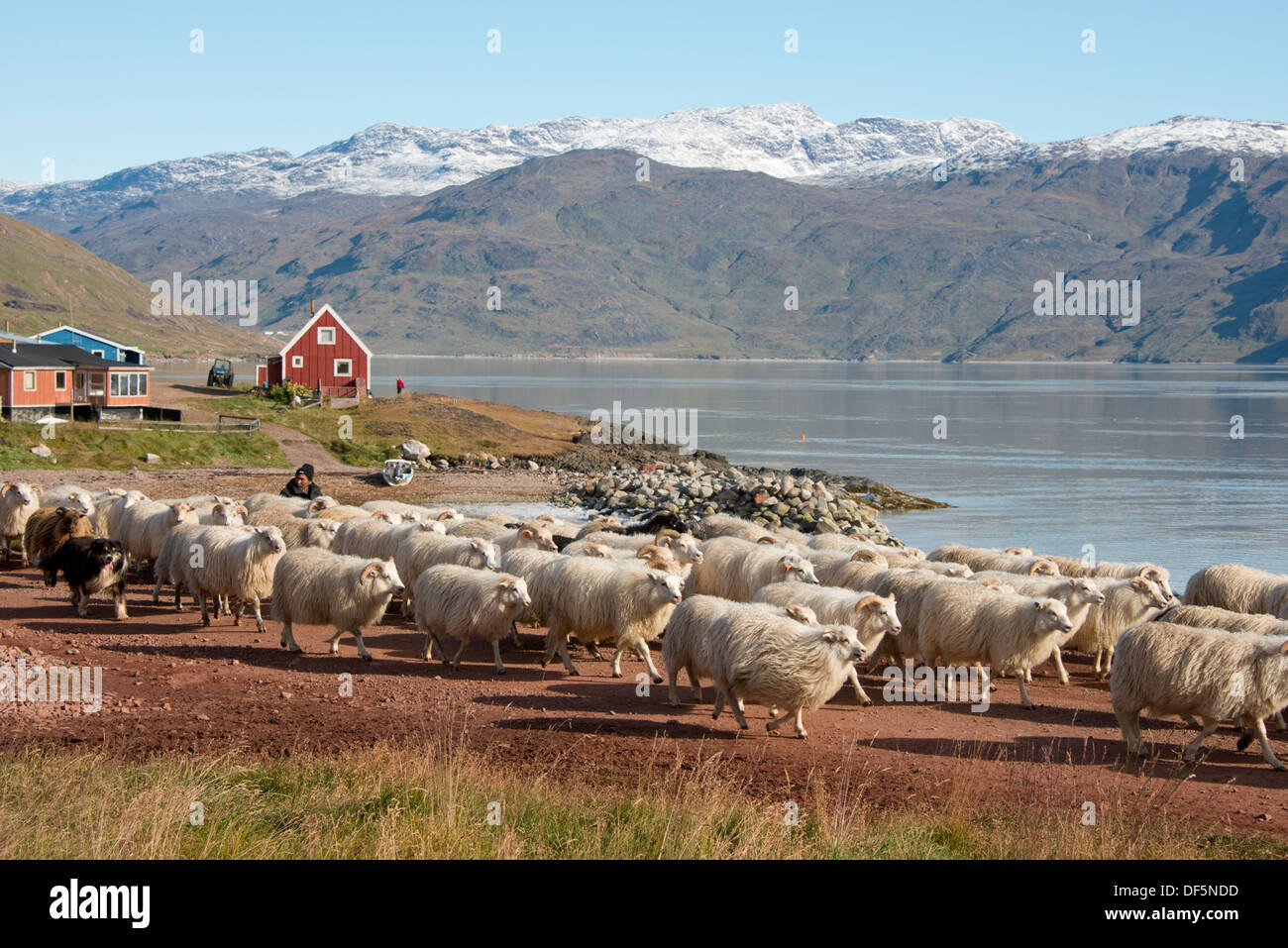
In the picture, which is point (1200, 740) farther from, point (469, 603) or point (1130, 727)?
point (469, 603)

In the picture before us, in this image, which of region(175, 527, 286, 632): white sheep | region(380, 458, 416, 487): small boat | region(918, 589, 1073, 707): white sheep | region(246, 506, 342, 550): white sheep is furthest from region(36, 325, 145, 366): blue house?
region(918, 589, 1073, 707): white sheep

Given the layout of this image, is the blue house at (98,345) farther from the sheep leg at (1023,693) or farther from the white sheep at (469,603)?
the sheep leg at (1023,693)

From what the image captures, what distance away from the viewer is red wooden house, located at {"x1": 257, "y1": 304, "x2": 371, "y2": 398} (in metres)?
68.8

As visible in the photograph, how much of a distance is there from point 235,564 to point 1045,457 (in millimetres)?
63479

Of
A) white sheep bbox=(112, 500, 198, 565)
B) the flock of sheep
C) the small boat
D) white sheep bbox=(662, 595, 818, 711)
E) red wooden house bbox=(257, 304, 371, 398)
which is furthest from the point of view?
red wooden house bbox=(257, 304, 371, 398)

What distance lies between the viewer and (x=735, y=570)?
→ 18594 mm

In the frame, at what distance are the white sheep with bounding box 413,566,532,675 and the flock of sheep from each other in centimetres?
3

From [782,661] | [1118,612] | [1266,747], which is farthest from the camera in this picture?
[1118,612]

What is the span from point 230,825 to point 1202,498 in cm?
5327

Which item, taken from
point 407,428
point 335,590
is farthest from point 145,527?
point 407,428

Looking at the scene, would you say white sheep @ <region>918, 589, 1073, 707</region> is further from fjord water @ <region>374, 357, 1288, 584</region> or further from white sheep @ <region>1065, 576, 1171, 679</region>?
fjord water @ <region>374, 357, 1288, 584</region>

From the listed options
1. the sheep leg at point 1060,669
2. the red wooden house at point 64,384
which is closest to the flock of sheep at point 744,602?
the sheep leg at point 1060,669

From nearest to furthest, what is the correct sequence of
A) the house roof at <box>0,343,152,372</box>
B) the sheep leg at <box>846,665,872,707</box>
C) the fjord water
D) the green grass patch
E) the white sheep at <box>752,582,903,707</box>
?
the sheep leg at <box>846,665,872,707</box>, the white sheep at <box>752,582,903,707</box>, the green grass patch, the fjord water, the house roof at <box>0,343,152,372</box>
